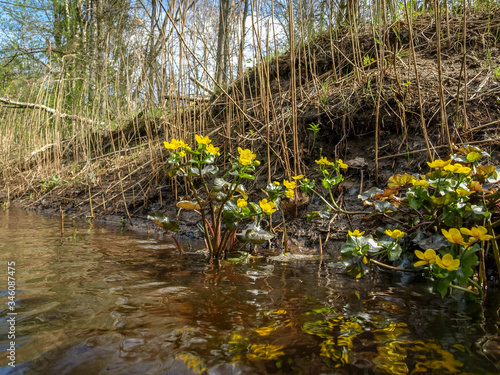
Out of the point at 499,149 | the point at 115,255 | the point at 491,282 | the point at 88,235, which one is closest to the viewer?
the point at 491,282

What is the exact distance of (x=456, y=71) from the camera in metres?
2.46

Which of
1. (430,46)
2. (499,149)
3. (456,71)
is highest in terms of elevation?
(430,46)

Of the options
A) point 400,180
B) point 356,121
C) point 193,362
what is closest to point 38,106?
point 356,121

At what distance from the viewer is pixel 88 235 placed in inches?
89.3

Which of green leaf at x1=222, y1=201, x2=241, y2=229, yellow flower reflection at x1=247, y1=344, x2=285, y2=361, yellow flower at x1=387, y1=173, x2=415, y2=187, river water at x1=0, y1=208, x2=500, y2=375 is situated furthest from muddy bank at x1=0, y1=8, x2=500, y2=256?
yellow flower reflection at x1=247, y1=344, x2=285, y2=361

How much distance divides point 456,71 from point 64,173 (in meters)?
5.17

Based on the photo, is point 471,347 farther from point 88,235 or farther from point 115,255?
point 88,235

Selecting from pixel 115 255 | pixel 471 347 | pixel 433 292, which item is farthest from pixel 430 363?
pixel 115 255

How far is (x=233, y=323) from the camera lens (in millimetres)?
844

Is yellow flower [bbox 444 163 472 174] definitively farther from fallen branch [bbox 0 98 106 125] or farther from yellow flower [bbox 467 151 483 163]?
fallen branch [bbox 0 98 106 125]

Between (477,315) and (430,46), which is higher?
(430,46)

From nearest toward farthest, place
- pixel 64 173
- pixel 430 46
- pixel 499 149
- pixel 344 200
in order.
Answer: pixel 499 149, pixel 344 200, pixel 430 46, pixel 64 173

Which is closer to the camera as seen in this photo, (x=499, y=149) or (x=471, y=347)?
(x=471, y=347)

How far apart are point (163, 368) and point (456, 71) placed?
9.23 ft
